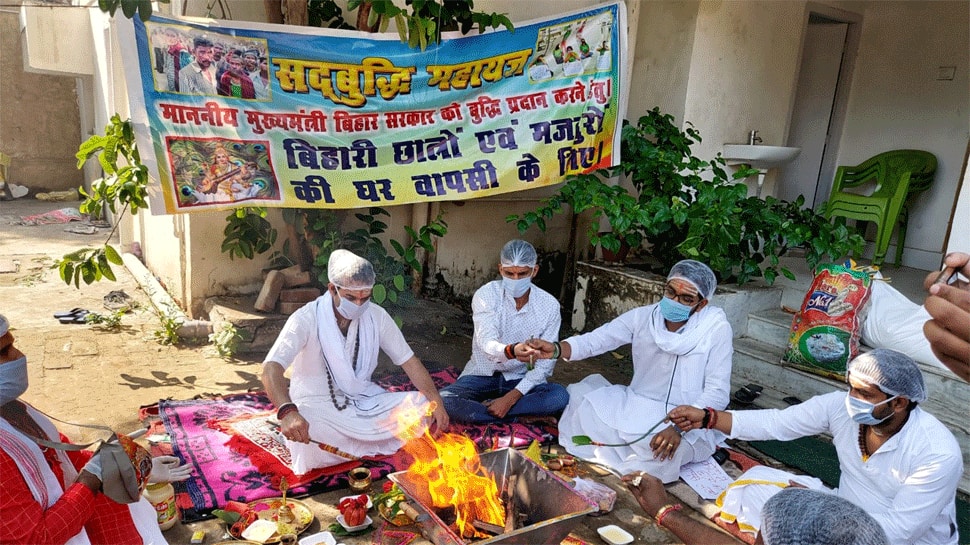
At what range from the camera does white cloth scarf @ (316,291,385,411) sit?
3840mm

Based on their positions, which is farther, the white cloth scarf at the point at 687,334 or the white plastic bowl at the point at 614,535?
the white cloth scarf at the point at 687,334

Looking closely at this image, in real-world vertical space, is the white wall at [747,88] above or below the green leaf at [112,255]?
above

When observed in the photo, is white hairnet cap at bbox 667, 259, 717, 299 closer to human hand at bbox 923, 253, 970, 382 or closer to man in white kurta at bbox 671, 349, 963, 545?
man in white kurta at bbox 671, 349, 963, 545

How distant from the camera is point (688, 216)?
573cm

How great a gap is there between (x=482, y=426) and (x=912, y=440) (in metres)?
2.64

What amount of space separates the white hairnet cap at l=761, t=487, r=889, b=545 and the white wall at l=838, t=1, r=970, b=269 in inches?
266

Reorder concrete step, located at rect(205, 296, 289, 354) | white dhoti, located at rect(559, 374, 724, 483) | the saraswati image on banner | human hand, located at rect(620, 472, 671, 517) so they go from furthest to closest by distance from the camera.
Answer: concrete step, located at rect(205, 296, 289, 354) → the saraswati image on banner → white dhoti, located at rect(559, 374, 724, 483) → human hand, located at rect(620, 472, 671, 517)

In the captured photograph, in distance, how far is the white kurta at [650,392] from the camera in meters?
4.08

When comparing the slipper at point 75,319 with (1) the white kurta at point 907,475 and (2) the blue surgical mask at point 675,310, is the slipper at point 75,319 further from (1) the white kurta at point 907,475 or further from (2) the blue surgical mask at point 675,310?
(1) the white kurta at point 907,475

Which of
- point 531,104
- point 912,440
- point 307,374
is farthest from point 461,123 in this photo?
point 912,440

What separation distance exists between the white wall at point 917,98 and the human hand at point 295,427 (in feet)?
23.5

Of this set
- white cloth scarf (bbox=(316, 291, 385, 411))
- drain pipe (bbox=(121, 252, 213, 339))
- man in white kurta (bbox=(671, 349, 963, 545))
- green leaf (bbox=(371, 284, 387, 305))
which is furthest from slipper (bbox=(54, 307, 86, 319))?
man in white kurta (bbox=(671, 349, 963, 545))

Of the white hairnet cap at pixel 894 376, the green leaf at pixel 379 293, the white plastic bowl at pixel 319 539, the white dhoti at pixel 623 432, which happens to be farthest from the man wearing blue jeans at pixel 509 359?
the white hairnet cap at pixel 894 376

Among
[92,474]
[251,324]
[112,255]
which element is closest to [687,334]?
[92,474]
